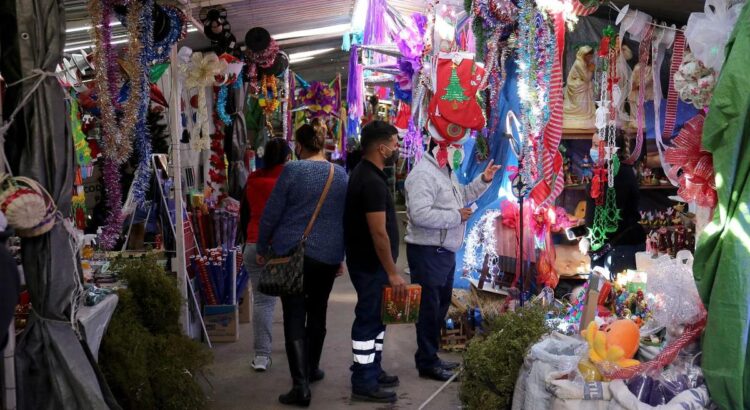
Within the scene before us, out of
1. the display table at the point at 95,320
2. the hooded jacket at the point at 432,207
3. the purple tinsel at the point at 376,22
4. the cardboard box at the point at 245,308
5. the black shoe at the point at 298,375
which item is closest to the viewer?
the display table at the point at 95,320

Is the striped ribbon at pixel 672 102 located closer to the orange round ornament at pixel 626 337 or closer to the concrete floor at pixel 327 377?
the orange round ornament at pixel 626 337

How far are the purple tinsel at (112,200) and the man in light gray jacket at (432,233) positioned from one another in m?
1.86

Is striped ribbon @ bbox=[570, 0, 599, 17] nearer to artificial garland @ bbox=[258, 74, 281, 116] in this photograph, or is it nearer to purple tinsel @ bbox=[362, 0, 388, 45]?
purple tinsel @ bbox=[362, 0, 388, 45]

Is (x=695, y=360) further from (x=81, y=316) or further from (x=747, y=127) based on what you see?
(x=81, y=316)

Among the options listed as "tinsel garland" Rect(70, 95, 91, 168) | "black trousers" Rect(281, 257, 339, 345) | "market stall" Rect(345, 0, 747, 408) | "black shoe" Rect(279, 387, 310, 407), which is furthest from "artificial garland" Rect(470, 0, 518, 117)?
"tinsel garland" Rect(70, 95, 91, 168)

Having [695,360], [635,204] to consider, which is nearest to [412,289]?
[695,360]

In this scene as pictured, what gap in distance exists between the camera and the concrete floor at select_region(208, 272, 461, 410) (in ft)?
14.4

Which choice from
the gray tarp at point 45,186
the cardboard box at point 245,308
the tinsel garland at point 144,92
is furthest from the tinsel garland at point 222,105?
the gray tarp at point 45,186

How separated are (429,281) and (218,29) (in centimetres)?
347

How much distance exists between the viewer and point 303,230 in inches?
165

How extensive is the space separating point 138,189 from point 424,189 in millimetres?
1878

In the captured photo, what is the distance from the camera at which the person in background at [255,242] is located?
4949mm

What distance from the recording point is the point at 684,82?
277cm

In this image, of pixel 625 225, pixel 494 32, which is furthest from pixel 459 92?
pixel 625 225
